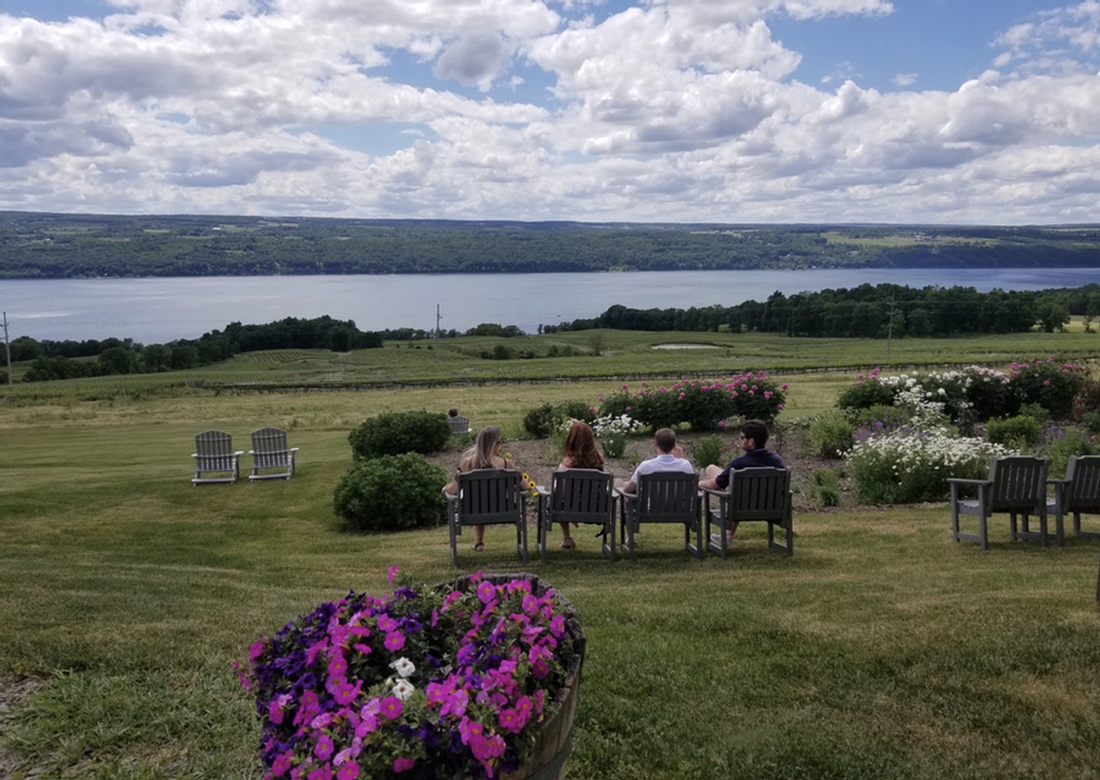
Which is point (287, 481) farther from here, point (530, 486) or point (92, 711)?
point (92, 711)

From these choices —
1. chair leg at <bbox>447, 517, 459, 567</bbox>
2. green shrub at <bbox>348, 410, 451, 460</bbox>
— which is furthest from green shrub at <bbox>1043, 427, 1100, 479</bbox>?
green shrub at <bbox>348, 410, 451, 460</bbox>

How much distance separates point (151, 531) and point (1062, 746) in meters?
11.2

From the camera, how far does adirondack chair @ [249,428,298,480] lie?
17094 millimetres

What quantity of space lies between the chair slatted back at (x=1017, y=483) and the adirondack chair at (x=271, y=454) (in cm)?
1217

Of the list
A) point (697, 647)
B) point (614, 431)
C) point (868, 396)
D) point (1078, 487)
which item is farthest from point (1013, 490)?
point (868, 396)

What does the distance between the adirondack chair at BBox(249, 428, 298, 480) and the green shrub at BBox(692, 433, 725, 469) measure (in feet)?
24.1

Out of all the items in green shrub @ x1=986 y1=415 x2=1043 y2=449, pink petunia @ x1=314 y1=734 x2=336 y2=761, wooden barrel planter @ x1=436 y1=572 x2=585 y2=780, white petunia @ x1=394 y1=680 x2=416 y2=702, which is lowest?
green shrub @ x1=986 y1=415 x2=1043 y2=449

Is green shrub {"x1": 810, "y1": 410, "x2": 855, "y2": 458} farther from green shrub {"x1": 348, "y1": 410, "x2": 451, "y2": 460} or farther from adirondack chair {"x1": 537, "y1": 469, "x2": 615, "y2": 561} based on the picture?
adirondack chair {"x1": 537, "y1": 469, "x2": 615, "y2": 561}

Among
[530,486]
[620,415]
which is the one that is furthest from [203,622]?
[620,415]

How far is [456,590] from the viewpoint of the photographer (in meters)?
3.61

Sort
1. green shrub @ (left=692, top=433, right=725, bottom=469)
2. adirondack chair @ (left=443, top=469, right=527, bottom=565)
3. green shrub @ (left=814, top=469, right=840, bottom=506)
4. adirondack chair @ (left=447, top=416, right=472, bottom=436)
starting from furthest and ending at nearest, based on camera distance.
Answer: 1. adirondack chair @ (left=447, top=416, right=472, bottom=436)
2. green shrub @ (left=692, top=433, right=725, bottom=469)
3. green shrub @ (left=814, top=469, right=840, bottom=506)
4. adirondack chair @ (left=443, top=469, right=527, bottom=565)

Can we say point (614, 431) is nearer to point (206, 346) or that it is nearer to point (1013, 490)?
point (1013, 490)

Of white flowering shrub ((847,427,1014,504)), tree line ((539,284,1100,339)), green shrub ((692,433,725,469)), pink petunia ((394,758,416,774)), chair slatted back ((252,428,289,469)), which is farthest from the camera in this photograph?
tree line ((539,284,1100,339))

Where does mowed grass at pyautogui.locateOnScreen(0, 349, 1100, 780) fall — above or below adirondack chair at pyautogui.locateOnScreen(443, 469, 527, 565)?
below
